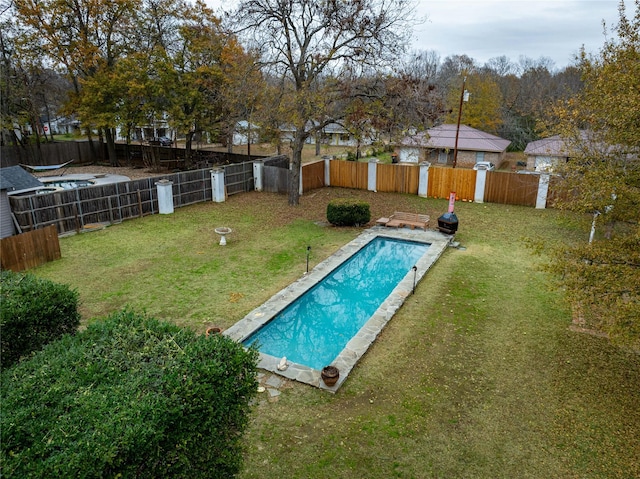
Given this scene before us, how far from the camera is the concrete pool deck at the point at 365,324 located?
285 inches

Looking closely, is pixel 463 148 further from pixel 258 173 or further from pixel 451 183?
pixel 258 173

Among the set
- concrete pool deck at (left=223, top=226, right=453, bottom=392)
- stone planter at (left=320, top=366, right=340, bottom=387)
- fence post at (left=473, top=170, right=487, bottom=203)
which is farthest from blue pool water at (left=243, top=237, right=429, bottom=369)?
fence post at (left=473, top=170, right=487, bottom=203)

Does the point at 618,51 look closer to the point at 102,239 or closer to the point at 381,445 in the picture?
the point at 381,445

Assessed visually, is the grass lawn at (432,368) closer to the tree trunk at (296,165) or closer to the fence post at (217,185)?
the tree trunk at (296,165)

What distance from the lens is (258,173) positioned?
21703 mm

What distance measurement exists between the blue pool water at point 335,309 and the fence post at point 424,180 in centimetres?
755

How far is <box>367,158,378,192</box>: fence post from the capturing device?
21.9 m

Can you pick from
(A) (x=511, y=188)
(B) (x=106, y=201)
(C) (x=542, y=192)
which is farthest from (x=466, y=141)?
(B) (x=106, y=201)

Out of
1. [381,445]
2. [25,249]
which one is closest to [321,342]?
[381,445]

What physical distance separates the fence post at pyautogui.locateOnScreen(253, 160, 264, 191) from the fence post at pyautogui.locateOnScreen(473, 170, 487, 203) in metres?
10.6

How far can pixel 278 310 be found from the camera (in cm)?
929

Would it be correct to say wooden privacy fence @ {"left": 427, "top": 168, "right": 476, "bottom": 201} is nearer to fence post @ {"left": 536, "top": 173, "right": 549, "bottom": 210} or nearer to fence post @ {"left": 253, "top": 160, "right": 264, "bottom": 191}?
fence post @ {"left": 536, "top": 173, "right": 549, "bottom": 210}

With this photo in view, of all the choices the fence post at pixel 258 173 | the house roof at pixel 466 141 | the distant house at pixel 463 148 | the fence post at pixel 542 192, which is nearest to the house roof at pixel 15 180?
the fence post at pixel 258 173

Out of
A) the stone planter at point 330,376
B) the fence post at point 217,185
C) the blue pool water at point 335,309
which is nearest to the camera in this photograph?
the stone planter at point 330,376
